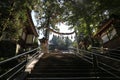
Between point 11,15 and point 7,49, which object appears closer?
point 11,15

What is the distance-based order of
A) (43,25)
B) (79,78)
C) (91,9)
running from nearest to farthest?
(79,78) < (91,9) < (43,25)

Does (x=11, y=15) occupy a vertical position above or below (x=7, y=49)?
above

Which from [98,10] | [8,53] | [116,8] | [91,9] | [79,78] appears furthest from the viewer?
[8,53]

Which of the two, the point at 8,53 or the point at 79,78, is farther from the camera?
the point at 8,53

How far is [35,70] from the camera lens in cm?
716

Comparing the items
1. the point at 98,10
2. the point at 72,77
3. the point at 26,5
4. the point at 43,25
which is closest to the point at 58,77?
the point at 72,77

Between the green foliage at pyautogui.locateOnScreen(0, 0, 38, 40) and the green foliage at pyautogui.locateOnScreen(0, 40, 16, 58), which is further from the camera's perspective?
the green foliage at pyautogui.locateOnScreen(0, 40, 16, 58)

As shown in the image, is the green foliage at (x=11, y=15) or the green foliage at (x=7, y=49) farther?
the green foliage at (x=7, y=49)

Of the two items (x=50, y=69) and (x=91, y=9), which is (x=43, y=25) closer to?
(x=91, y=9)

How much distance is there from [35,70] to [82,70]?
7.00ft

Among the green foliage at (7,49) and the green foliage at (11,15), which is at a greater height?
the green foliage at (11,15)

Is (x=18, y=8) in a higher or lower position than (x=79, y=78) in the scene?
higher

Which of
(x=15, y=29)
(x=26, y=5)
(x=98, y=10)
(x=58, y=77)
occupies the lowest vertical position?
(x=58, y=77)

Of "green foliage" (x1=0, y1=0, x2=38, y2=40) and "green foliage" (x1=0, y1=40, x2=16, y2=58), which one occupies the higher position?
"green foliage" (x1=0, y1=0, x2=38, y2=40)
